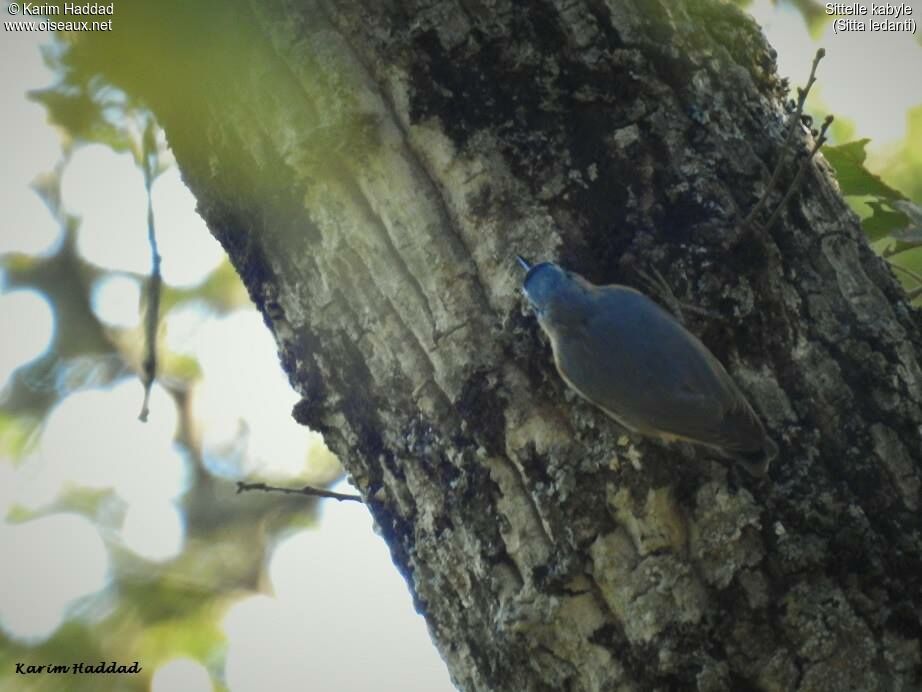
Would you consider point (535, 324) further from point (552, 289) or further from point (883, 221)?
point (883, 221)

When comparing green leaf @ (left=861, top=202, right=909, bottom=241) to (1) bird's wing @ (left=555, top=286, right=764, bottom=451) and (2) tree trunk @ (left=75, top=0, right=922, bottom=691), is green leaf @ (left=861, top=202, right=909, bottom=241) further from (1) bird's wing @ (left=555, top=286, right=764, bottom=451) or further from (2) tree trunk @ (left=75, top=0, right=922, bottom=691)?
(1) bird's wing @ (left=555, top=286, right=764, bottom=451)

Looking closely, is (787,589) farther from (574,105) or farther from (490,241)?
(574,105)

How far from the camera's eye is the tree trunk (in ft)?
5.41

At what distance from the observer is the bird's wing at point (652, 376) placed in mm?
1793

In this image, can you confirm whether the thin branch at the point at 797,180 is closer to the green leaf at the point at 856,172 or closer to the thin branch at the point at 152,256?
the green leaf at the point at 856,172

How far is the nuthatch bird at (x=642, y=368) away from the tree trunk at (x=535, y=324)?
0.04 m

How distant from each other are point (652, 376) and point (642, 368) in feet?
0.12

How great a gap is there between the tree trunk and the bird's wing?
0.04m

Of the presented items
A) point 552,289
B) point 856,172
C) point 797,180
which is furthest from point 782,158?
point 856,172

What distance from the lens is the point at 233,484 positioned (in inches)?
135

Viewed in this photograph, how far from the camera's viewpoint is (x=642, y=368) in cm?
213

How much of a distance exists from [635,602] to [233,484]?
6.78 feet

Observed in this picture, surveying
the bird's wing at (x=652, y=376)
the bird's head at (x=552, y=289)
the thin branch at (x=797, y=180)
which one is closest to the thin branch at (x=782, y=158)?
the thin branch at (x=797, y=180)

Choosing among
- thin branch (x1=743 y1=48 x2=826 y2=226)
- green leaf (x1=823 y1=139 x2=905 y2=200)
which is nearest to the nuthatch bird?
thin branch (x1=743 y1=48 x2=826 y2=226)
